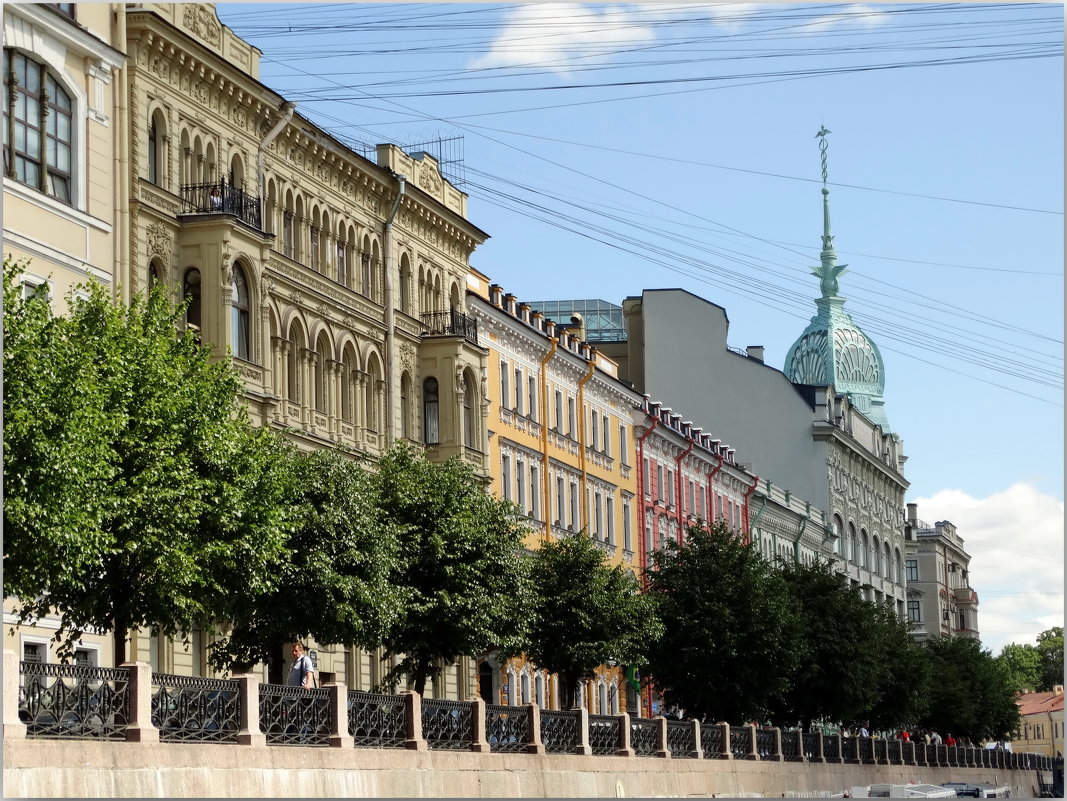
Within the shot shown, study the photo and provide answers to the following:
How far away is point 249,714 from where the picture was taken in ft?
78.1

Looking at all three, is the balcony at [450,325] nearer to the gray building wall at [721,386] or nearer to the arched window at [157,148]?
the arched window at [157,148]

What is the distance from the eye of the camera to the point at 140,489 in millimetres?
25328

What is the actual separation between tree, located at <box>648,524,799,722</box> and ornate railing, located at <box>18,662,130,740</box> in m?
27.5

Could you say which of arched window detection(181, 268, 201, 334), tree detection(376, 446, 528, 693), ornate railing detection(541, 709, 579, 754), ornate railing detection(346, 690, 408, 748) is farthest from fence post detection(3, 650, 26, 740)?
arched window detection(181, 268, 201, 334)

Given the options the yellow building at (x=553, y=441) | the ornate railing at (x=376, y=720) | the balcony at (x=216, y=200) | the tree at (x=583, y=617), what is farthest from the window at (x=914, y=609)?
the ornate railing at (x=376, y=720)

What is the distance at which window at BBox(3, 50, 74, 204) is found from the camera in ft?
102

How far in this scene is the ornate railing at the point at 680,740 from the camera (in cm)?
3978

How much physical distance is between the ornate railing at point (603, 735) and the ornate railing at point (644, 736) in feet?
2.35

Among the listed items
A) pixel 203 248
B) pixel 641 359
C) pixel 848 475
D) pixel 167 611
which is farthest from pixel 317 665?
pixel 848 475

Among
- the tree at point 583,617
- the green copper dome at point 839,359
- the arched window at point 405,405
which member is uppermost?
the green copper dome at point 839,359

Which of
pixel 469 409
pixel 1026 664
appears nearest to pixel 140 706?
pixel 469 409

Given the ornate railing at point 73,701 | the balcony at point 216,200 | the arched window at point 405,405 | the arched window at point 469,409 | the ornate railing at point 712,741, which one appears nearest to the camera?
the ornate railing at point 73,701

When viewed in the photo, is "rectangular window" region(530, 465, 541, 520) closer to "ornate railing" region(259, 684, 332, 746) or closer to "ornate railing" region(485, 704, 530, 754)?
"ornate railing" region(485, 704, 530, 754)

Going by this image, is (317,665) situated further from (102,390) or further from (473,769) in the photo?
→ (102,390)
